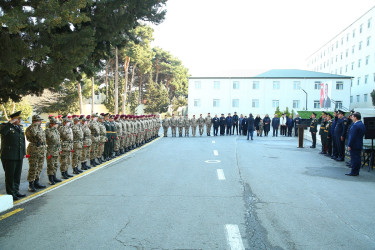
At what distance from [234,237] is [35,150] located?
5.45 metres

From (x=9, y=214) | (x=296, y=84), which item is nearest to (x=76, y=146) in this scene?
(x=9, y=214)

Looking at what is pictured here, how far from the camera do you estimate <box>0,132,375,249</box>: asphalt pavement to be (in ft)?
14.9

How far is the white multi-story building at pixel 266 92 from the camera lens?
55688 mm

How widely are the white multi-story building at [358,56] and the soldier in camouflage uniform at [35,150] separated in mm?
51496

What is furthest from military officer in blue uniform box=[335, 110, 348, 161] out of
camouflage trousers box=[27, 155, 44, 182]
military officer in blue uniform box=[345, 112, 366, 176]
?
camouflage trousers box=[27, 155, 44, 182]

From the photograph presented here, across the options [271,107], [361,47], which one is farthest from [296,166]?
[361,47]

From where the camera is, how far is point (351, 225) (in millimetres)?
5273

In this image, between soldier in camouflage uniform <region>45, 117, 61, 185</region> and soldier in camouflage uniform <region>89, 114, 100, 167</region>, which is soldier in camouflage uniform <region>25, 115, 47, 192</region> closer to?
soldier in camouflage uniform <region>45, 117, 61, 185</region>

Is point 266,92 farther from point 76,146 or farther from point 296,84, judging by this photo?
point 76,146

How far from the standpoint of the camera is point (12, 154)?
7090 millimetres

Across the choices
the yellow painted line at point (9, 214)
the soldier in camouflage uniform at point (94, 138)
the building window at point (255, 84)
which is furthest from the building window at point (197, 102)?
the yellow painted line at point (9, 214)

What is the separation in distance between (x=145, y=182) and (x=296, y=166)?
19.5 ft

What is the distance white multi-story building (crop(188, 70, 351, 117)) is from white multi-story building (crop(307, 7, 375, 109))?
3190 millimetres

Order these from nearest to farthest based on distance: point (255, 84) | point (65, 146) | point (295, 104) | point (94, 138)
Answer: point (65, 146)
point (94, 138)
point (295, 104)
point (255, 84)
